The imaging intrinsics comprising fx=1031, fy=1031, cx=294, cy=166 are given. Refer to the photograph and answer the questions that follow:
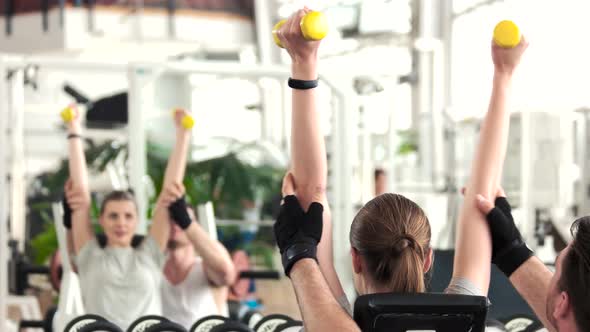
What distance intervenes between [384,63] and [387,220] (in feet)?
33.2

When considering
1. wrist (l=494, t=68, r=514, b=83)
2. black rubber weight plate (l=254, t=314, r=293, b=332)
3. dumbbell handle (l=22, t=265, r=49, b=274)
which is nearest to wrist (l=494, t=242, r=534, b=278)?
wrist (l=494, t=68, r=514, b=83)

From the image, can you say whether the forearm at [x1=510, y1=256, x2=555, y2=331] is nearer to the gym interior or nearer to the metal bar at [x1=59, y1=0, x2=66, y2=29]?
the gym interior

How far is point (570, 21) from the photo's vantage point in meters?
8.23

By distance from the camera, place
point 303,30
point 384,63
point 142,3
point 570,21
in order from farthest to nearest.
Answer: point 142,3 < point 384,63 < point 570,21 < point 303,30

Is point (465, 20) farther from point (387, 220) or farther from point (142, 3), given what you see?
point (387, 220)

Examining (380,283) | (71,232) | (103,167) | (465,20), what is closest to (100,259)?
(71,232)

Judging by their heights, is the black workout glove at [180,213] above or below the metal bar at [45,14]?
below

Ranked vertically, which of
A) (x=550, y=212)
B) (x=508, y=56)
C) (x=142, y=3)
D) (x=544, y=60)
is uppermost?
(x=142, y=3)

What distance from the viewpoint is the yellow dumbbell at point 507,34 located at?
5.14 ft

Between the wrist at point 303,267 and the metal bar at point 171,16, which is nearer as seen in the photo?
the wrist at point 303,267

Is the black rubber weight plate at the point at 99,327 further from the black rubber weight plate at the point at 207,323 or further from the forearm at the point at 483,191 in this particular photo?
the forearm at the point at 483,191

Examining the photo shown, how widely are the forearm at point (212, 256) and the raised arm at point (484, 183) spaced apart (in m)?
2.14

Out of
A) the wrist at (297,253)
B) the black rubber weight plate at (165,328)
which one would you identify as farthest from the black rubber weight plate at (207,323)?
the wrist at (297,253)

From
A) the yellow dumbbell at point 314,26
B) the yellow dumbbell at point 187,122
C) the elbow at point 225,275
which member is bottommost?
the elbow at point 225,275
